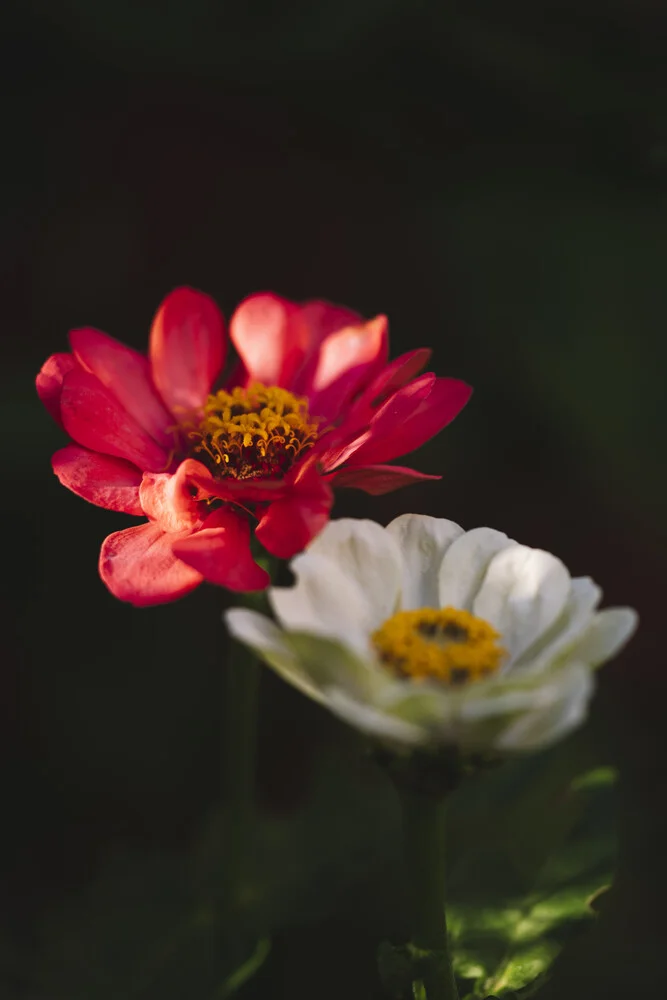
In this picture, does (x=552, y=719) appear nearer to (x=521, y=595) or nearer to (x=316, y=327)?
(x=521, y=595)

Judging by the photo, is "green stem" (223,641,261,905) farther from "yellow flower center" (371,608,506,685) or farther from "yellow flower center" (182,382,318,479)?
"yellow flower center" (371,608,506,685)

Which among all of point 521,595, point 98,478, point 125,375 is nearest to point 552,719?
point 521,595

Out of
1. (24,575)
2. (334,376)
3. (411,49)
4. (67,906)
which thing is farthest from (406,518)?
(411,49)

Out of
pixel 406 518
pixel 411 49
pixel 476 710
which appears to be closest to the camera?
pixel 476 710

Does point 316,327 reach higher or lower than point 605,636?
higher

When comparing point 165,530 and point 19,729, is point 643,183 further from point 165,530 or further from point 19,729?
point 19,729

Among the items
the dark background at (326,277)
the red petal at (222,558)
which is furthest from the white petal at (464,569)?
the dark background at (326,277)

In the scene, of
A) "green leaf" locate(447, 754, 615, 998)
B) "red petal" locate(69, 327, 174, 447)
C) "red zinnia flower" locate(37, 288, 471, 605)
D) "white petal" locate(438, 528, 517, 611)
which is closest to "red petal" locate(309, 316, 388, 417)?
"red zinnia flower" locate(37, 288, 471, 605)
